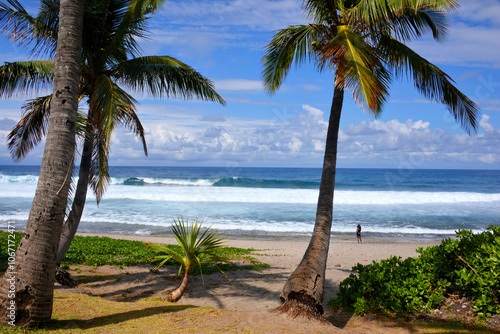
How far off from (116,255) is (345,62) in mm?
8592

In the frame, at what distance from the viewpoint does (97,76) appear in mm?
7176

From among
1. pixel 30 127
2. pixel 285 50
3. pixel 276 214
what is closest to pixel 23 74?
pixel 30 127

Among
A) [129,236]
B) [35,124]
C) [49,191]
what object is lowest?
[129,236]

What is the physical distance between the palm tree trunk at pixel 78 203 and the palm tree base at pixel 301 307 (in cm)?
453

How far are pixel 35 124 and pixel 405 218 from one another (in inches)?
938

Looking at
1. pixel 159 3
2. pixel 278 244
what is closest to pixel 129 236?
pixel 278 244

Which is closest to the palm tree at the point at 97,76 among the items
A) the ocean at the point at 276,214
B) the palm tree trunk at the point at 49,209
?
the palm tree trunk at the point at 49,209

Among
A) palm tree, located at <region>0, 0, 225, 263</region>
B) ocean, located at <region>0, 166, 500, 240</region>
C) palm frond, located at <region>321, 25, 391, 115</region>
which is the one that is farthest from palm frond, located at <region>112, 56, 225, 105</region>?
ocean, located at <region>0, 166, 500, 240</region>

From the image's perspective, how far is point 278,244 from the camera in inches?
612

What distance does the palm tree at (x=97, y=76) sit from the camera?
676 centimetres

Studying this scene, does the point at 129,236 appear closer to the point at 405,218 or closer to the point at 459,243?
the point at 459,243

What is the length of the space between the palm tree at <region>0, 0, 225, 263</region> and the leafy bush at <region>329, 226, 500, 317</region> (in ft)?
17.6

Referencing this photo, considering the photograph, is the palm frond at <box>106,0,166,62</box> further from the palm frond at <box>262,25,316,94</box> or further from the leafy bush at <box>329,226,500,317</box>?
the leafy bush at <box>329,226,500,317</box>

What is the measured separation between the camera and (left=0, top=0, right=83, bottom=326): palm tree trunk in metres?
3.87
